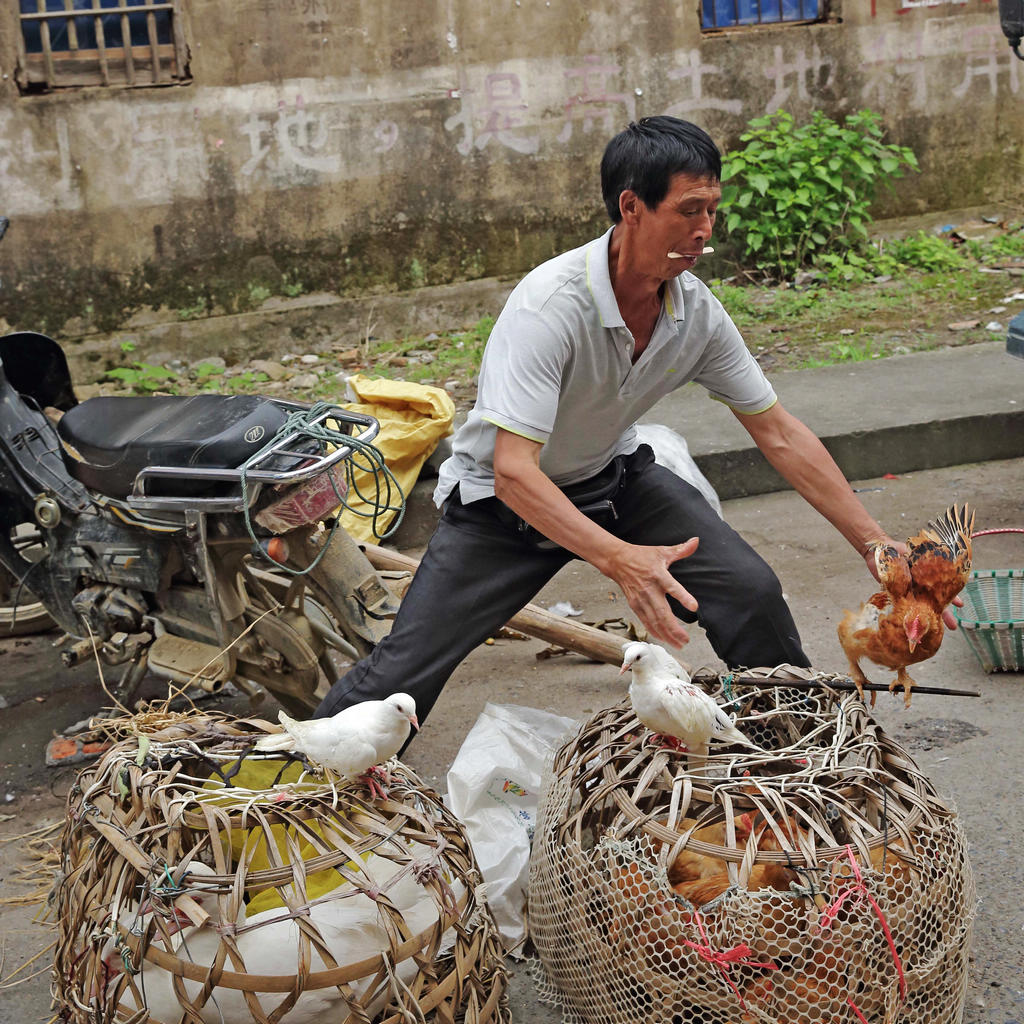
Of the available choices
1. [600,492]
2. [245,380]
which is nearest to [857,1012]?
[600,492]

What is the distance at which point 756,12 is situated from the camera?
8305 millimetres

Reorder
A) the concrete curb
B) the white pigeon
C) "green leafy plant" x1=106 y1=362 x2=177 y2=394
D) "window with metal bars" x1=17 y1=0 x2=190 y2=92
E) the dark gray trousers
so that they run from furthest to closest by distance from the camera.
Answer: "green leafy plant" x1=106 y1=362 x2=177 y2=394 → "window with metal bars" x1=17 y1=0 x2=190 y2=92 → the concrete curb → the dark gray trousers → the white pigeon

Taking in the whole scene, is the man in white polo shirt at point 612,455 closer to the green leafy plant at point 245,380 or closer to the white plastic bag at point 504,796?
the white plastic bag at point 504,796

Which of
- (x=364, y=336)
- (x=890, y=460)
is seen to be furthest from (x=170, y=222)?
(x=890, y=460)

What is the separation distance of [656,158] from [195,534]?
167 cm

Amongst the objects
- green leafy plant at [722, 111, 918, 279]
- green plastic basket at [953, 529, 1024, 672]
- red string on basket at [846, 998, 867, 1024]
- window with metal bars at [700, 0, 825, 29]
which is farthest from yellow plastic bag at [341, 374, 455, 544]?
window with metal bars at [700, 0, 825, 29]

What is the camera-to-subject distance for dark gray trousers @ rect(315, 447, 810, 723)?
2.91m

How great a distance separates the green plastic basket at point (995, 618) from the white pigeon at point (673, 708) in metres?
1.76

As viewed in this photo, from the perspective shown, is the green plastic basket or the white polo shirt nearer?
the white polo shirt

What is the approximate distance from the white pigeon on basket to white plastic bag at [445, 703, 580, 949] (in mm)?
517

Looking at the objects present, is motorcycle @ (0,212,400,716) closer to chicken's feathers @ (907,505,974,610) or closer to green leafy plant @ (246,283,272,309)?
chicken's feathers @ (907,505,974,610)

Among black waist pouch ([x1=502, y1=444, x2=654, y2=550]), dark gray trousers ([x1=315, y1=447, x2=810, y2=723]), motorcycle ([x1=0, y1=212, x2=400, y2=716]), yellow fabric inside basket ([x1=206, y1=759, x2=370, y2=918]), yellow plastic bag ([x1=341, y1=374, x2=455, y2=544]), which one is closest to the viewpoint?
yellow fabric inside basket ([x1=206, y1=759, x2=370, y2=918])

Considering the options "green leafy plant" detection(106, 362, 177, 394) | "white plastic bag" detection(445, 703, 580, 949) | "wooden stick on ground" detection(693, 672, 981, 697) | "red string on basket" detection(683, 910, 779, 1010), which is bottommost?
"white plastic bag" detection(445, 703, 580, 949)

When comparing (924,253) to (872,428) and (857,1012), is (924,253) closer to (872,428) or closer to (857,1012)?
(872,428)
